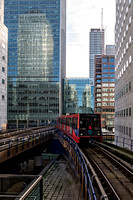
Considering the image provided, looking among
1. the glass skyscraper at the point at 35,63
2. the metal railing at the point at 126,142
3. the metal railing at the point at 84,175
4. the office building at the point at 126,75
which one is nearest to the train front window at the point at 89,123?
the metal railing at the point at 126,142

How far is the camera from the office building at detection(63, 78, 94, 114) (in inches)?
5295

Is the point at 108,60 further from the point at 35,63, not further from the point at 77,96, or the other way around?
the point at 35,63

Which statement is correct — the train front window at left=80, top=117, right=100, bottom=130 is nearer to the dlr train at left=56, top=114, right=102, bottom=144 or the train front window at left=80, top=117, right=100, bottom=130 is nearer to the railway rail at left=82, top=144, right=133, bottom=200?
the dlr train at left=56, top=114, right=102, bottom=144

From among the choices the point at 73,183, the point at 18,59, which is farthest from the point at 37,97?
the point at 73,183

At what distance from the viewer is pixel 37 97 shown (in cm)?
12481

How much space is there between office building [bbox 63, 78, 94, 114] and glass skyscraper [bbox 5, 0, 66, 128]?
10711mm

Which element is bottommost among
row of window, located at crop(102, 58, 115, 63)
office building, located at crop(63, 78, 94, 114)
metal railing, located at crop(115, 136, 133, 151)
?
metal railing, located at crop(115, 136, 133, 151)

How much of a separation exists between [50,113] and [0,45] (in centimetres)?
6150

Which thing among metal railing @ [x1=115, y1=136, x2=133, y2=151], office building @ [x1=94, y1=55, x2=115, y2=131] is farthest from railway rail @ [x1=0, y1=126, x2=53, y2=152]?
office building @ [x1=94, y1=55, x2=115, y2=131]

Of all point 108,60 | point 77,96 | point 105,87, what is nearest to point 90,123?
point 77,96

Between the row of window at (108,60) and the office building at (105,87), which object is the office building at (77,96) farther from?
the row of window at (108,60)

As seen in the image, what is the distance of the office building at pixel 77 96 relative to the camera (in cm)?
13450

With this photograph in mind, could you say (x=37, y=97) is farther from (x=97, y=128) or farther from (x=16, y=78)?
(x=97, y=128)

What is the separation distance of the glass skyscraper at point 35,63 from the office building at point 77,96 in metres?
10.7
